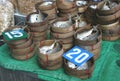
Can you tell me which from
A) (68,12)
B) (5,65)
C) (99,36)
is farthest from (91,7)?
(5,65)

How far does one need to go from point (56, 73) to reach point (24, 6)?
1.94 m

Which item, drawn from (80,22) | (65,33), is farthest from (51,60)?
(80,22)

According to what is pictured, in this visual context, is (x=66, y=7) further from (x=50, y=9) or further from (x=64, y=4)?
(x=50, y=9)

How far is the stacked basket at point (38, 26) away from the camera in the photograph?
2986 millimetres

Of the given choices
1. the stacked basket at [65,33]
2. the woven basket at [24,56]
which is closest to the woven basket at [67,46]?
the stacked basket at [65,33]

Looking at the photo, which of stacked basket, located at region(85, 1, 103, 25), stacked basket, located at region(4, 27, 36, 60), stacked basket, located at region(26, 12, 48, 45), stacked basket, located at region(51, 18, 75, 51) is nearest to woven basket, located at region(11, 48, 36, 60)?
stacked basket, located at region(4, 27, 36, 60)

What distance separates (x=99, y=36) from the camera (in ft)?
9.01

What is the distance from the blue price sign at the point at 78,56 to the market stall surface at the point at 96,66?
191mm

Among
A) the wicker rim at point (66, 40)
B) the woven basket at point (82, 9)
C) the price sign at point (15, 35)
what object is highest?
the woven basket at point (82, 9)

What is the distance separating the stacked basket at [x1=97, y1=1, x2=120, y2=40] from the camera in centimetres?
301

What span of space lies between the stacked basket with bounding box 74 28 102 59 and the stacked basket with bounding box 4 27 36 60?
56 cm

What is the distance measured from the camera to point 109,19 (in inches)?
120

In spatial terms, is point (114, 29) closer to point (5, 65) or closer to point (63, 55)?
point (63, 55)

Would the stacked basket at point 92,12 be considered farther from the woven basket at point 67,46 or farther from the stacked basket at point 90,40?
the woven basket at point 67,46
